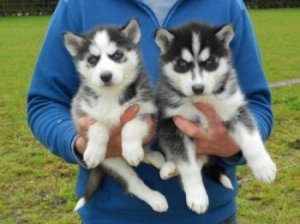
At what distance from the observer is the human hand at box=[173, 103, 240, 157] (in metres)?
3.13

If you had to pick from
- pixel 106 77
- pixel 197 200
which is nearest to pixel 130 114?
pixel 106 77

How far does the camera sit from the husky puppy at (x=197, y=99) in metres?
3.18

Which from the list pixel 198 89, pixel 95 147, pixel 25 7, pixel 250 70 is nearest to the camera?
pixel 95 147

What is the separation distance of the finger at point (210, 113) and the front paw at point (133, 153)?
0.41m

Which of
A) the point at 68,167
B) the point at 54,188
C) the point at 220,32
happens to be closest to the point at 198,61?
the point at 220,32

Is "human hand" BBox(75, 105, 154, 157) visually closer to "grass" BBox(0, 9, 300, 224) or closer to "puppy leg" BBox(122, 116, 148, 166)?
"puppy leg" BBox(122, 116, 148, 166)

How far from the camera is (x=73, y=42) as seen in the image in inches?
128

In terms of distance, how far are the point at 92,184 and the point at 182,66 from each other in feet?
2.65

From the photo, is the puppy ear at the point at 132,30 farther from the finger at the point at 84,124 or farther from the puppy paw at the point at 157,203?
the puppy paw at the point at 157,203

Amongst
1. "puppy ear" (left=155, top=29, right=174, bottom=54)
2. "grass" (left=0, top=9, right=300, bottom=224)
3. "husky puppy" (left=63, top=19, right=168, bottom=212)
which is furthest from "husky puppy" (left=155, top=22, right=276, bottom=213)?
"grass" (left=0, top=9, right=300, bottom=224)

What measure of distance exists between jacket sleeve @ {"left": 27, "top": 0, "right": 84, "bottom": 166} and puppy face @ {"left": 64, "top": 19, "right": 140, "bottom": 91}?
0.13 metres

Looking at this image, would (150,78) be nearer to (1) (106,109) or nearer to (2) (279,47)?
(1) (106,109)

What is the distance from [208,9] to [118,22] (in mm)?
524

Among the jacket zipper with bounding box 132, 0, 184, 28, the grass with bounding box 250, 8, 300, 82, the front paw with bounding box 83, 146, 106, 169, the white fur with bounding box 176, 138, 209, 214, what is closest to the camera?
the front paw with bounding box 83, 146, 106, 169
